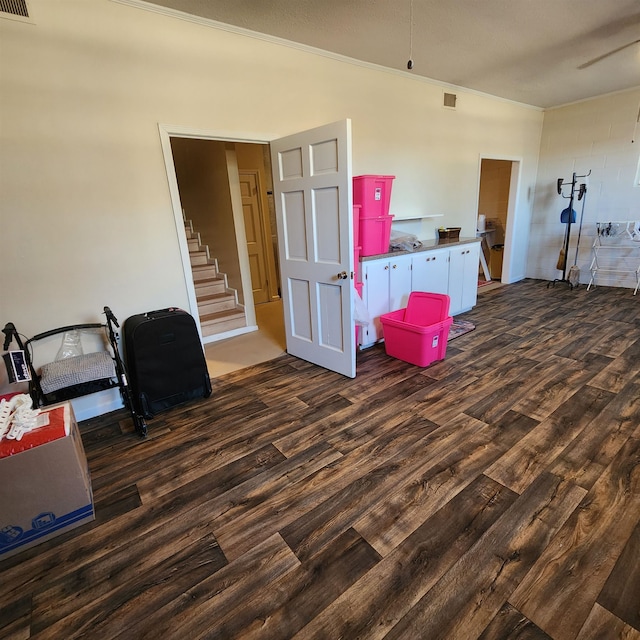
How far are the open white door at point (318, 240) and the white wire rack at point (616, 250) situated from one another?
16.0 feet

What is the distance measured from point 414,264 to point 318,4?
91.0 inches

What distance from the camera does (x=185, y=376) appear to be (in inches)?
104

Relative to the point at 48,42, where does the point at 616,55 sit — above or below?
above

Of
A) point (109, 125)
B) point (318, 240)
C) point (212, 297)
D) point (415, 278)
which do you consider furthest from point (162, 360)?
point (415, 278)

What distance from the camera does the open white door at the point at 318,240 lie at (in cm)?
259

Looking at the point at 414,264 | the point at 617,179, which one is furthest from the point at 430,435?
the point at 617,179

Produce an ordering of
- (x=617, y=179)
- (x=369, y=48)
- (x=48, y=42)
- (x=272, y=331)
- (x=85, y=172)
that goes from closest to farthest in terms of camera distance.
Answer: (x=48, y=42) < (x=85, y=172) < (x=369, y=48) < (x=272, y=331) < (x=617, y=179)

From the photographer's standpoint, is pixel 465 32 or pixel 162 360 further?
pixel 465 32

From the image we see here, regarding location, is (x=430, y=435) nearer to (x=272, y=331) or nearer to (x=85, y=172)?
(x=272, y=331)

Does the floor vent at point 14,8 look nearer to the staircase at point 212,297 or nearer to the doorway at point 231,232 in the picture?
the doorway at point 231,232

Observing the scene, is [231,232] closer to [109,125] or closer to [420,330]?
[109,125]

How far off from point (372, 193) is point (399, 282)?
958 mm

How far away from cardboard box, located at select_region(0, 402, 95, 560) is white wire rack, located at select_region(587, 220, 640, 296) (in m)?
6.77

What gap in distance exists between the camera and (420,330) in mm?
3029
